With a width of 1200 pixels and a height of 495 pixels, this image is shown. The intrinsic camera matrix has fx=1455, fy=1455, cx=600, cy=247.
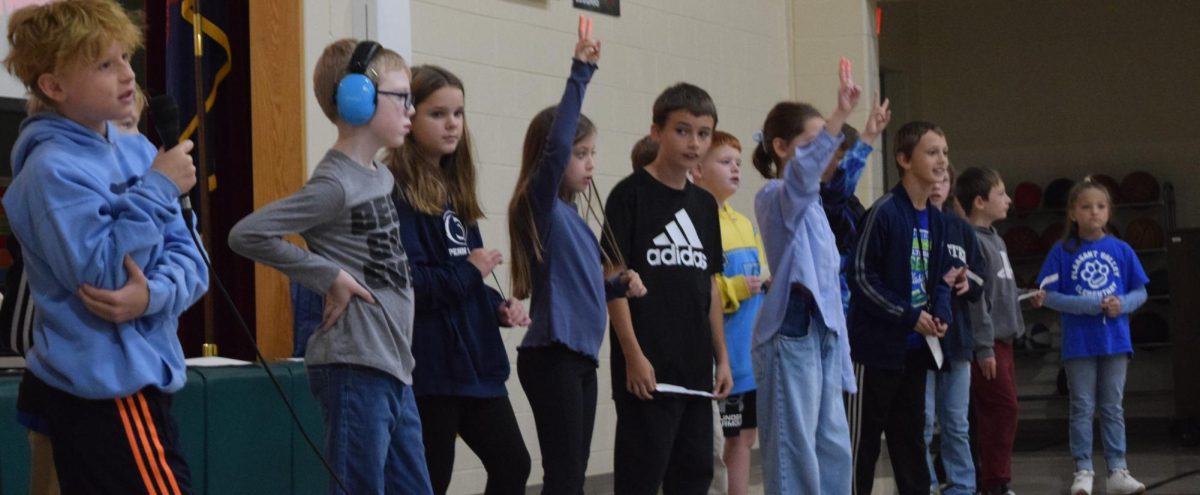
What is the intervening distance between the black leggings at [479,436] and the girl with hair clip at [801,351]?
110 cm

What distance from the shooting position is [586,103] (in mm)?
6715

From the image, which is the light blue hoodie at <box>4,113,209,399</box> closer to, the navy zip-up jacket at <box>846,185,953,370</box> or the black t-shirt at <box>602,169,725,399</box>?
the black t-shirt at <box>602,169,725,399</box>

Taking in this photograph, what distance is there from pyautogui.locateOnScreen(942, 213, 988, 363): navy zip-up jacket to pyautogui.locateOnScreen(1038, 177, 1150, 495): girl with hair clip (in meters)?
1.23

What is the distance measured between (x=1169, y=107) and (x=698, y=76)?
555cm

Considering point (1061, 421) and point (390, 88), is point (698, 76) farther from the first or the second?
point (1061, 421)

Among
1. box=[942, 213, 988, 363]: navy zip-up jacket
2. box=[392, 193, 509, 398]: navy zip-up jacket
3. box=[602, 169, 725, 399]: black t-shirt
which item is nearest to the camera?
box=[392, 193, 509, 398]: navy zip-up jacket

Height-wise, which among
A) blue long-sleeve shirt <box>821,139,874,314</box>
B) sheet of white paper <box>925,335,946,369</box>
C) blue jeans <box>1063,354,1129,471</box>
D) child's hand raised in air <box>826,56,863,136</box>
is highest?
child's hand raised in air <box>826,56,863,136</box>

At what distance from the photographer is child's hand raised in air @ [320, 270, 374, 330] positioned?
2.97 m

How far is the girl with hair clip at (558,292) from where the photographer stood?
3652 millimetres

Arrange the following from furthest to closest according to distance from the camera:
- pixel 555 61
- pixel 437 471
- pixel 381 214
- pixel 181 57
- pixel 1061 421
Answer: pixel 1061 421 → pixel 555 61 → pixel 181 57 → pixel 437 471 → pixel 381 214

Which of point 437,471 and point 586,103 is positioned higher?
point 586,103

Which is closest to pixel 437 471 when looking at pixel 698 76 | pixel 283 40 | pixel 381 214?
pixel 381 214

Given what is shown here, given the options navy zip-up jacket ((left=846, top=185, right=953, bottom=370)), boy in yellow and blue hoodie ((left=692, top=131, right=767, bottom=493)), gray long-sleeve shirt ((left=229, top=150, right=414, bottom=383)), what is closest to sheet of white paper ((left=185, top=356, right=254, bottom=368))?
gray long-sleeve shirt ((left=229, top=150, right=414, bottom=383))

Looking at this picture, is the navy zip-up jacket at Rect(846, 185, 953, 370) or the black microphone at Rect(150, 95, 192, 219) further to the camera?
the navy zip-up jacket at Rect(846, 185, 953, 370)
